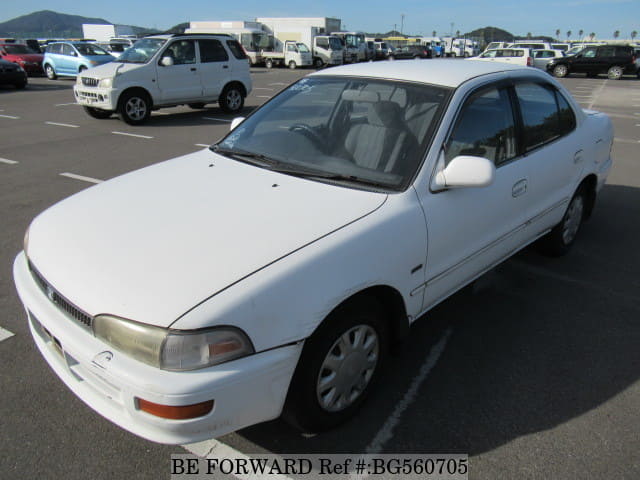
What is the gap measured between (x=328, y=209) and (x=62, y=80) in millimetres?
23848

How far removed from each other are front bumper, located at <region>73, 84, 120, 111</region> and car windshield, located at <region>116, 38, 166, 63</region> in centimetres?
104

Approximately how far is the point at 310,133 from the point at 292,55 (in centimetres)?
3255

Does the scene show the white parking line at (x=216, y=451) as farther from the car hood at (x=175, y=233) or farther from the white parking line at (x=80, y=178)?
the white parking line at (x=80, y=178)

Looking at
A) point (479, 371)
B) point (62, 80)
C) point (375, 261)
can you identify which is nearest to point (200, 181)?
point (375, 261)

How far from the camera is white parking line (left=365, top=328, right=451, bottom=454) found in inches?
95.9

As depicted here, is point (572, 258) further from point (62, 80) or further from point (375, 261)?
point (62, 80)

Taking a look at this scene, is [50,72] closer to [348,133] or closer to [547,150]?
[348,133]

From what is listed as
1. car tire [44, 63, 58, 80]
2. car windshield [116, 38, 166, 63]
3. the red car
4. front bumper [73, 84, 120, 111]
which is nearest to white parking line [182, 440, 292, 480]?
front bumper [73, 84, 120, 111]

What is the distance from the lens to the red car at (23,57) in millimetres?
23070

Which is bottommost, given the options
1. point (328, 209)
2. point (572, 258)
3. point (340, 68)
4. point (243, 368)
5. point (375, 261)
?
point (572, 258)

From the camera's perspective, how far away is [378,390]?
2797mm

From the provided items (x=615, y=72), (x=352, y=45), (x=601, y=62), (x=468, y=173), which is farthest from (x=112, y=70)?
(x=352, y=45)

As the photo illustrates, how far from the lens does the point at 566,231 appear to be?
4418 millimetres

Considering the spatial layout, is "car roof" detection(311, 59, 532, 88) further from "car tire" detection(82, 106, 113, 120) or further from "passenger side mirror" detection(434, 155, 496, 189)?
"car tire" detection(82, 106, 113, 120)
